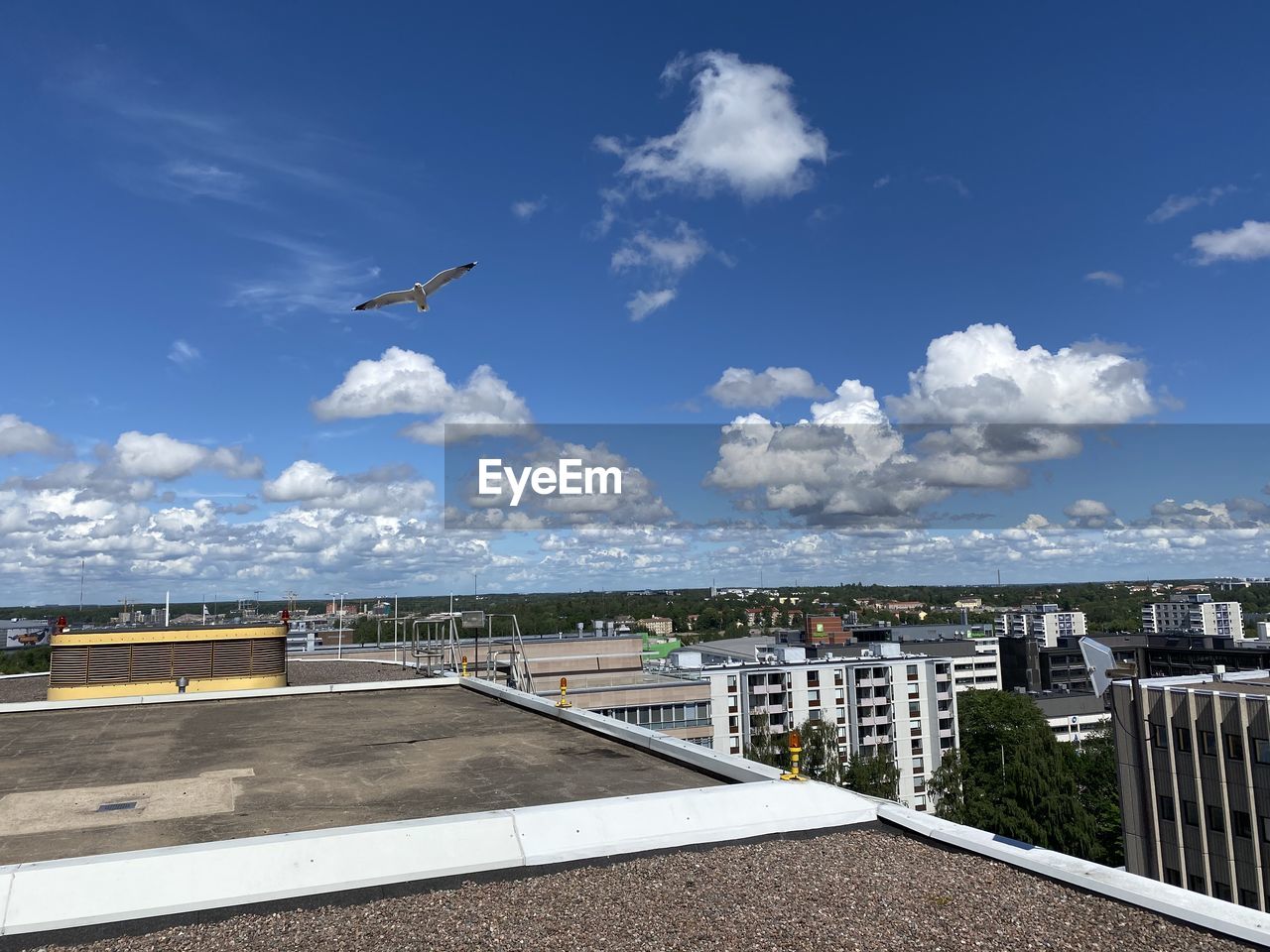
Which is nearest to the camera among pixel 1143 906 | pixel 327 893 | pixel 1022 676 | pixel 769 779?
pixel 1143 906

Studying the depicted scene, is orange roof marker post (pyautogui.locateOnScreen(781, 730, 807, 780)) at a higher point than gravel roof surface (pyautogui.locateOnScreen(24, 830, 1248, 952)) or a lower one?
higher

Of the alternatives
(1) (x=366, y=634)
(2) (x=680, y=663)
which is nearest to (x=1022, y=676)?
(2) (x=680, y=663)

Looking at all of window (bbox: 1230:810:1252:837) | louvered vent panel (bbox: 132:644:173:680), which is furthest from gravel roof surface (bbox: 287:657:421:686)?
window (bbox: 1230:810:1252:837)

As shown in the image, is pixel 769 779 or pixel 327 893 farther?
pixel 769 779

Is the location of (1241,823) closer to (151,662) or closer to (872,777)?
(872,777)

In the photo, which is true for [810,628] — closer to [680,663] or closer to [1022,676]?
[1022,676]

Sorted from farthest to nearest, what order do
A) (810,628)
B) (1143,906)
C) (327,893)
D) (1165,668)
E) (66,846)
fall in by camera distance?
(810,628) < (1165,668) < (66,846) < (327,893) < (1143,906)

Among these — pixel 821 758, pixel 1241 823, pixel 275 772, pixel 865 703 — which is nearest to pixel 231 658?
pixel 275 772

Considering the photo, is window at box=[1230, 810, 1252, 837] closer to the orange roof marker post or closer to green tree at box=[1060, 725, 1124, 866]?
green tree at box=[1060, 725, 1124, 866]
